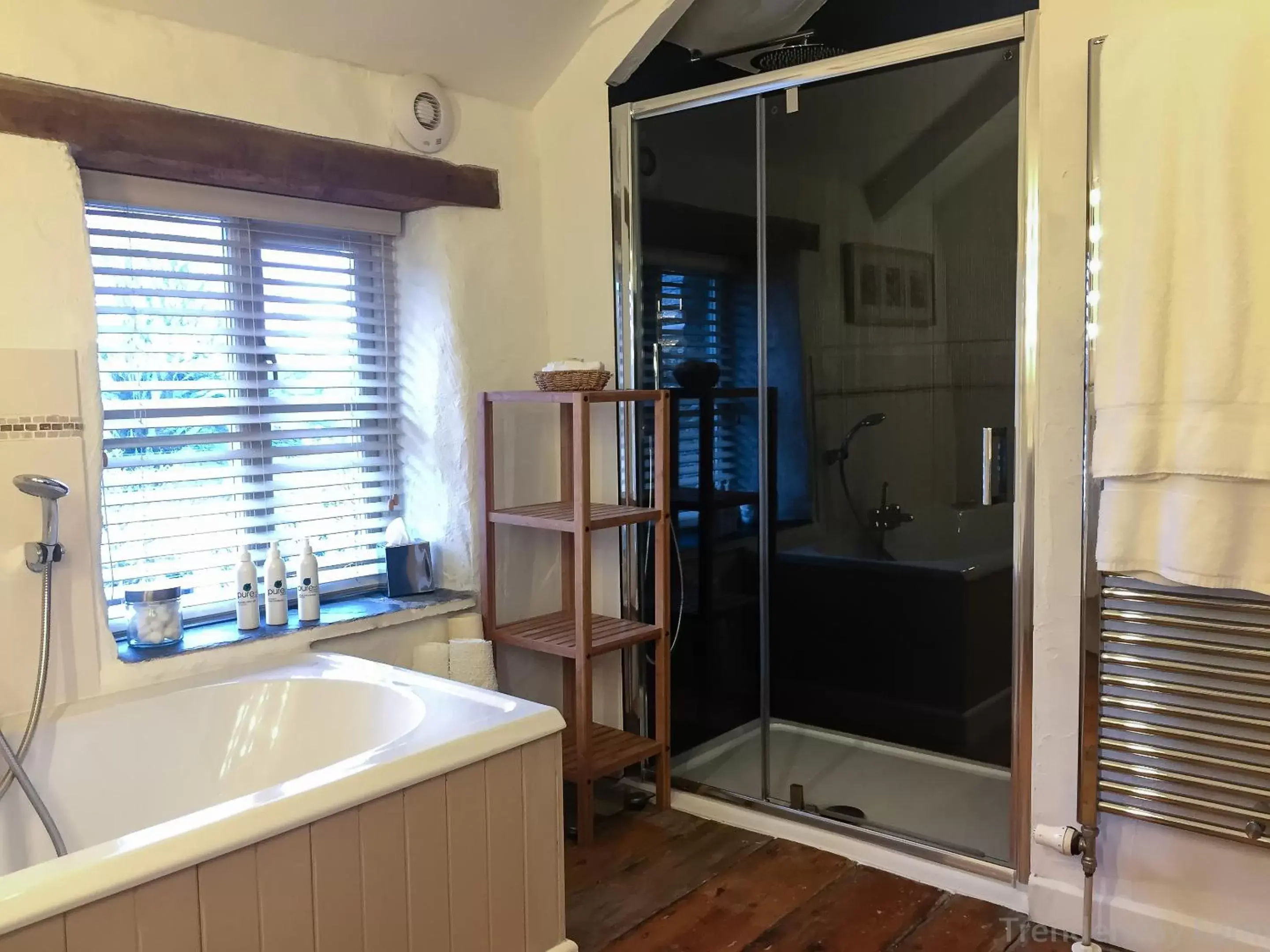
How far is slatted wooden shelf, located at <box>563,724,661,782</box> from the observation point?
255 centimetres

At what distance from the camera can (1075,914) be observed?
2.14 m

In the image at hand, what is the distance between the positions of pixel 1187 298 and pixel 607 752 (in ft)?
5.65

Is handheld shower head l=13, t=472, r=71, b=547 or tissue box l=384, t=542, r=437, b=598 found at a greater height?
handheld shower head l=13, t=472, r=71, b=547

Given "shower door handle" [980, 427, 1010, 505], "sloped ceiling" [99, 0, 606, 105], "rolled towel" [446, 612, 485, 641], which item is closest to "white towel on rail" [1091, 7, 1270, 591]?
"shower door handle" [980, 427, 1010, 505]

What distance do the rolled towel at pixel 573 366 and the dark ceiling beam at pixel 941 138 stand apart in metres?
0.81

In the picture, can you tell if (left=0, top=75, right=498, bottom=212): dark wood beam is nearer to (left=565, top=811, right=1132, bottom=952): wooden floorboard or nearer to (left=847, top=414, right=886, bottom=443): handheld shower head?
(left=847, top=414, right=886, bottom=443): handheld shower head

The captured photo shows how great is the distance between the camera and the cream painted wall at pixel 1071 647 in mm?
1980

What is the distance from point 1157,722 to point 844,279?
1.30 meters

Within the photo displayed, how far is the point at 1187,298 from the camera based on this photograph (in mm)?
1792

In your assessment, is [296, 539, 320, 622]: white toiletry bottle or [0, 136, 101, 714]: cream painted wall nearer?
[0, 136, 101, 714]: cream painted wall

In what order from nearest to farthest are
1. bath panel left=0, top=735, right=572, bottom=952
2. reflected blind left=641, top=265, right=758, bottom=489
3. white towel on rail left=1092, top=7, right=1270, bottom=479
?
bath panel left=0, top=735, right=572, bottom=952 → white towel on rail left=1092, top=7, right=1270, bottom=479 → reflected blind left=641, top=265, right=758, bottom=489

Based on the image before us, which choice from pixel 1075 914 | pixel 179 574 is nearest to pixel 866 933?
pixel 1075 914

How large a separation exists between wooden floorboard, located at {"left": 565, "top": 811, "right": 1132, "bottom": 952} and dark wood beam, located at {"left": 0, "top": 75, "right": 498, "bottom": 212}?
1.73 m

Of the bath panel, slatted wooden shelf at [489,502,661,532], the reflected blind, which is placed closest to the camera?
the bath panel
